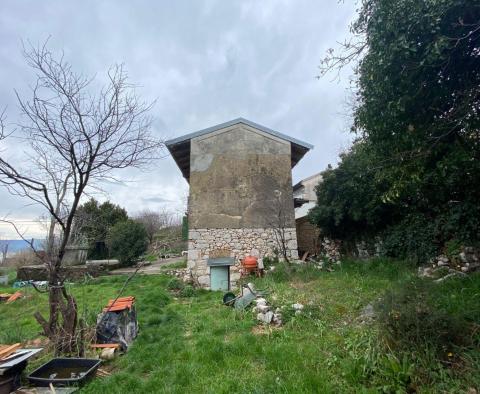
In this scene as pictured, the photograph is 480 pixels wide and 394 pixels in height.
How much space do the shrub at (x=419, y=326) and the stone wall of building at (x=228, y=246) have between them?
8.06m

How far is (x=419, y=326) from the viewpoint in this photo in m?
3.08

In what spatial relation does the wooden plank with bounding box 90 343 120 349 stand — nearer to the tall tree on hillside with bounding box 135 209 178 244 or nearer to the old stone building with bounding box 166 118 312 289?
the old stone building with bounding box 166 118 312 289

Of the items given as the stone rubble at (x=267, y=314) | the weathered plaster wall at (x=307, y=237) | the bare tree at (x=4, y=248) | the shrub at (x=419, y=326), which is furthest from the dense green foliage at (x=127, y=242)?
the shrub at (x=419, y=326)

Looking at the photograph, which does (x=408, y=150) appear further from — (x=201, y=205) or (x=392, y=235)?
(x=201, y=205)

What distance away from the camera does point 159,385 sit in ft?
12.1

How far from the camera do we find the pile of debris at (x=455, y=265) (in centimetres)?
673

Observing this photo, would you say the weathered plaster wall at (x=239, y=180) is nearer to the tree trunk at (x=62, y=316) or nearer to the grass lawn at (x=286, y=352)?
the grass lawn at (x=286, y=352)

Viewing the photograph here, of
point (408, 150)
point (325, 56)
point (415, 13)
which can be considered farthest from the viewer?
point (408, 150)

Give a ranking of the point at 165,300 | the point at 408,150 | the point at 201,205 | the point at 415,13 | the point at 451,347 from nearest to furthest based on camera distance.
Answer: the point at 451,347, the point at 415,13, the point at 408,150, the point at 165,300, the point at 201,205

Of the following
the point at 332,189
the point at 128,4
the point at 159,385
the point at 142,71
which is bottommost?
the point at 159,385

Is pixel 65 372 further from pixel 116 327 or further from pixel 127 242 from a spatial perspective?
pixel 127 242

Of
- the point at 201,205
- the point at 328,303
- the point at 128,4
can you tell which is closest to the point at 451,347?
the point at 328,303

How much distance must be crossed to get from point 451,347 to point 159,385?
11.6 feet

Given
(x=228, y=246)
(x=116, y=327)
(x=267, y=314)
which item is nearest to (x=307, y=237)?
(x=228, y=246)
